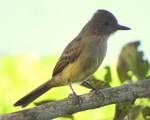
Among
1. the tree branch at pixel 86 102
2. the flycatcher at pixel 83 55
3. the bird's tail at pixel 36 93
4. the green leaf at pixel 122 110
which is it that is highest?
the flycatcher at pixel 83 55

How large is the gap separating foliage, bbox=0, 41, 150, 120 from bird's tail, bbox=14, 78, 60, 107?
112mm

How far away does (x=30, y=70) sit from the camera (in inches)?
177

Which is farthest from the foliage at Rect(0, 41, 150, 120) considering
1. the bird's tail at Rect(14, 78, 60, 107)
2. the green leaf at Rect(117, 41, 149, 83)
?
the bird's tail at Rect(14, 78, 60, 107)

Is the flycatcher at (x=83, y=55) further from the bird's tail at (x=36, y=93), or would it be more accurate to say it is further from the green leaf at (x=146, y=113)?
the green leaf at (x=146, y=113)

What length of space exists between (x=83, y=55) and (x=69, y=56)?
0.20m

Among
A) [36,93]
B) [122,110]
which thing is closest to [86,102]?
[122,110]

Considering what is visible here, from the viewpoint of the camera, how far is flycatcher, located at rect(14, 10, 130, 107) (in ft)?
12.9

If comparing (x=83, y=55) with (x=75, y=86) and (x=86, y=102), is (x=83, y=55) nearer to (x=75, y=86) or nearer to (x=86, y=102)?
(x=75, y=86)

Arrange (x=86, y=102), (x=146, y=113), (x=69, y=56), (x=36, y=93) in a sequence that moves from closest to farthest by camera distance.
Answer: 1. (x=146, y=113)
2. (x=86, y=102)
3. (x=36, y=93)
4. (x=69, y=56)

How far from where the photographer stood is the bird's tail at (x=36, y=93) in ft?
12.1

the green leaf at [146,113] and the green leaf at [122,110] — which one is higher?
the green leaf at [122,110]

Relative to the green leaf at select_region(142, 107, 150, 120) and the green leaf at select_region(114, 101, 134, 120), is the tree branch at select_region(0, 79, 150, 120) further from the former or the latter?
the green leaf at select_region(142, 107, 150, 120)

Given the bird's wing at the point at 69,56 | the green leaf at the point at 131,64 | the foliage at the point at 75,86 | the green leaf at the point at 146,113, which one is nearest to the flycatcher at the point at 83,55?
the bird's wing at the point at 69,56

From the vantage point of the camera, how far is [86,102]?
9.90ft
